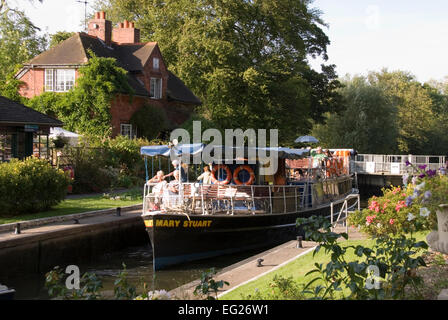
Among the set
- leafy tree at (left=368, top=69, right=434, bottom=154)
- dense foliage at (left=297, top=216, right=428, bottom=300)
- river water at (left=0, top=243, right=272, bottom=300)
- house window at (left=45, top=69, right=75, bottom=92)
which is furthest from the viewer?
leafy tree at (left=368, top=69, right=434, bottom=154)

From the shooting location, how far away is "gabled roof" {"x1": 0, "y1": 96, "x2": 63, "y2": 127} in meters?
24.1

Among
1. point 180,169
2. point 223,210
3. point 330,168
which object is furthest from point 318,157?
point 180,169

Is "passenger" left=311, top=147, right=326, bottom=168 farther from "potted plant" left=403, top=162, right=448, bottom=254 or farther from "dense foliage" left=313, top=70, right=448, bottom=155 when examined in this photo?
"dense foliage" left=313, top=70, right=448, bottom=155

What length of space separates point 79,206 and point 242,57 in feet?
78.7

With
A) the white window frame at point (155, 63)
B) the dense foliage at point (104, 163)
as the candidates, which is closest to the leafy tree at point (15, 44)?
the white window frame at point (155, 63)

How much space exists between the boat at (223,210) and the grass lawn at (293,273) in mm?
3465

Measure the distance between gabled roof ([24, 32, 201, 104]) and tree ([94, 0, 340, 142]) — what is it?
245 centimetres

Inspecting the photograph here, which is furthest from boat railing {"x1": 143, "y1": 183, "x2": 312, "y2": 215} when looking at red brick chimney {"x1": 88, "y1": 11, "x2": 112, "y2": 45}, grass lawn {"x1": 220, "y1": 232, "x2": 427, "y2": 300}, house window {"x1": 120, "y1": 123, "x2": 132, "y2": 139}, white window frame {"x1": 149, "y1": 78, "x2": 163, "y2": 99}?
red brick chimney {"x1": 88, "y1": 11, "x2": 112, "y2": 45}

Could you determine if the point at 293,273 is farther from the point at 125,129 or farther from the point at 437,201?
the point at 125,129

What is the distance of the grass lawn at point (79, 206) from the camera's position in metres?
18.6

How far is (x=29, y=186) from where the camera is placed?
61.9ft

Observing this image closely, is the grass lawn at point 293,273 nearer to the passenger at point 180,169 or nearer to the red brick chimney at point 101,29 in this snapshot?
the passenger at point 180,169

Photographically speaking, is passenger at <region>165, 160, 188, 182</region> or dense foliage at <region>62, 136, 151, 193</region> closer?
passenger at <region>165, 160, 188, 182</region>
